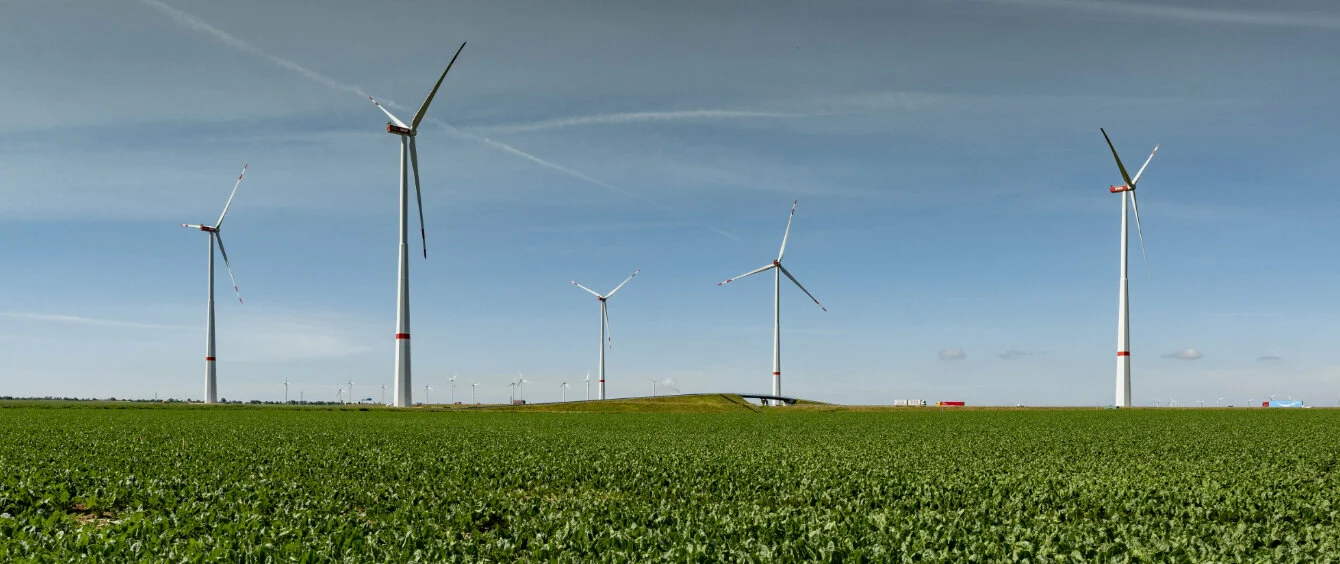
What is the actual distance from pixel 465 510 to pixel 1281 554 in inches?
679

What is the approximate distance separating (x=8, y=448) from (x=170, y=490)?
23080 millimetres

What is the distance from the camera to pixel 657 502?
2550cm

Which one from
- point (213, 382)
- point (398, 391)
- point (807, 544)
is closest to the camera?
point (807, 544)

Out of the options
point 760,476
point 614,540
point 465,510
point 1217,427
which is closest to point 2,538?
point 465,510

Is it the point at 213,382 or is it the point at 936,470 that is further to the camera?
the point at 213,382

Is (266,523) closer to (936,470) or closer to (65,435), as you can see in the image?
(936,470)

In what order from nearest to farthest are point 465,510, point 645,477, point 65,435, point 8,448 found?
point 465,510 < point 645,477 < point 8,448 < point 65,435

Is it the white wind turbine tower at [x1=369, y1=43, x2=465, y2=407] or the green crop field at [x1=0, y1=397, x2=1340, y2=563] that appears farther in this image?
the white wind turbine tower at [x1=369, y1=43, x2=465, y2=407]

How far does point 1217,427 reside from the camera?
68250 millimetres

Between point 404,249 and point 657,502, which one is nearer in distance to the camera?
point 657,502

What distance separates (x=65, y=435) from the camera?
5122cm

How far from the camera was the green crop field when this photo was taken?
1755cm

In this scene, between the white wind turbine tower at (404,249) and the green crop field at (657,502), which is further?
the white wind turbine tower at (404,249)

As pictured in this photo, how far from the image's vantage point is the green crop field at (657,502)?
17.5m
